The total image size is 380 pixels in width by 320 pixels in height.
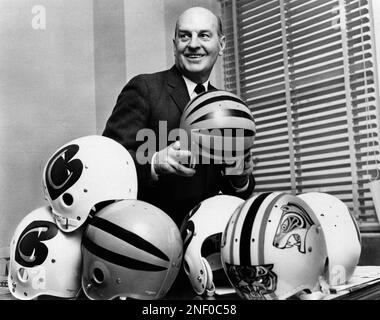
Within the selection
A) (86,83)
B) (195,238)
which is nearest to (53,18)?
(86,83)

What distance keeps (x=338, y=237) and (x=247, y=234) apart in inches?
8.7

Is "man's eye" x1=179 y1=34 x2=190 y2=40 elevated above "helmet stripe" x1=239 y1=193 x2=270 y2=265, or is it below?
above

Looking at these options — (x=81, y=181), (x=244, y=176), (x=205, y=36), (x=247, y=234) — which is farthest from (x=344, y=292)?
(x=205, y=36)

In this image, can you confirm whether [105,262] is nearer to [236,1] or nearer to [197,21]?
[197,21]

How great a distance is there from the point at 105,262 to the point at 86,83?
2.13ft

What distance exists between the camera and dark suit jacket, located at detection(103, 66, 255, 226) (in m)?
0.93

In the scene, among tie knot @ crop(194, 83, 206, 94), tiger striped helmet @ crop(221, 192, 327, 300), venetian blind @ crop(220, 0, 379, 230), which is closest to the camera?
tiger striped helmet @ crop(221, 192, 327, 300)

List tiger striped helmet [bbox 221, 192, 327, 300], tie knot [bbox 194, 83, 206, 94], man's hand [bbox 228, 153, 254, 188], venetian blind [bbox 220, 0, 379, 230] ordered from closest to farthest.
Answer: tiger striped helmet [bbox 221, 192, 327, 300], man's hand [bbox 228, 153, 254, 188], tie knot [bbox 194, 83, 206, 94], venetian blind [bbox 220, 0, 379, 230]

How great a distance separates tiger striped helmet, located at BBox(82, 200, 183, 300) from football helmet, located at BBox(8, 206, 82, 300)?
1.4 inches

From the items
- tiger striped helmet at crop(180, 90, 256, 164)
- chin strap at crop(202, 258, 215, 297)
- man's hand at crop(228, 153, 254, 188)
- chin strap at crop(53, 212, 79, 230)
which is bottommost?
chin strap at crop(202, 258, 215, 297)

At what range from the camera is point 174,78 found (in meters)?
0.99

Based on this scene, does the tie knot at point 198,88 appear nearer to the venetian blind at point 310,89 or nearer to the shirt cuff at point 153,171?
the shirt cuff at point 153,171

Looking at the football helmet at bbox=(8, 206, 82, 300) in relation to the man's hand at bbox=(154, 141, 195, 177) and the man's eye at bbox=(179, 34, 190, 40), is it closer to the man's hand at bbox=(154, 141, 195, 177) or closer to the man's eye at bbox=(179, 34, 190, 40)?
the man's hand at bbox=(154, 141, 195, 177)

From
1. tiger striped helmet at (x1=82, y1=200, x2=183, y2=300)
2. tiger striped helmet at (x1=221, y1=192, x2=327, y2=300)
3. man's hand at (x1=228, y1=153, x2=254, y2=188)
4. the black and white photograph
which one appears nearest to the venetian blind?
the black and white photograph
